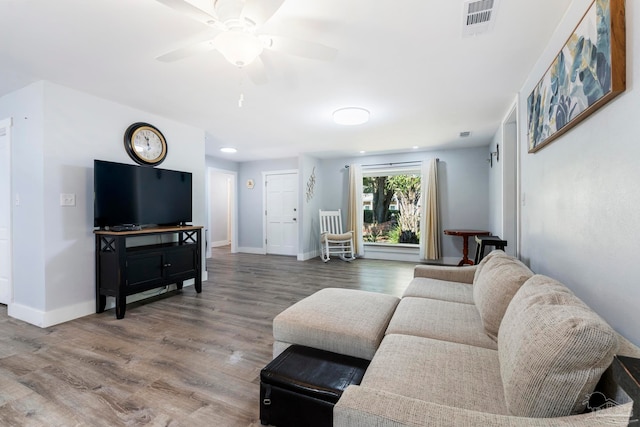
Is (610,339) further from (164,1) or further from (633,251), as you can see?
(164,1)

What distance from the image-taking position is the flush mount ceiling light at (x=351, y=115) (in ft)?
10.1

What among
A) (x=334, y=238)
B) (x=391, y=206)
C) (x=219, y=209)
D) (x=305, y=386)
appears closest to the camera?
(x=305, y=386)

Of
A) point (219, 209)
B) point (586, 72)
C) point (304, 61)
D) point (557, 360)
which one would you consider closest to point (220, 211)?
point (219, 209)

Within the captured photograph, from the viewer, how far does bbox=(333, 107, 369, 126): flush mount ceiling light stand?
3.08m

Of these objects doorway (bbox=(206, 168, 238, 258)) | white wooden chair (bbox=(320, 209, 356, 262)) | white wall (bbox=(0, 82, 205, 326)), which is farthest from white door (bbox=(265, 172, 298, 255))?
white wall (bbox=(0, 82, 205, 326))

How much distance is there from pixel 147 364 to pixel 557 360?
224 cm

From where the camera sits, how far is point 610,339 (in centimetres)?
71

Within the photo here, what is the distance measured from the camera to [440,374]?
107cm

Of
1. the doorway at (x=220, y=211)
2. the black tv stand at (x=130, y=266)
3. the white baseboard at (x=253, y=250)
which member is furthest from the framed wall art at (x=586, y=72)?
the doorway at (x=220, y=211)

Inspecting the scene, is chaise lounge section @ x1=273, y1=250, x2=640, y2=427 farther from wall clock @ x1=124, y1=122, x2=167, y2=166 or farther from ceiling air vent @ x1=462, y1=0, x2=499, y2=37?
wall clock @ x1=124, y1=122, x2=167, y2=166

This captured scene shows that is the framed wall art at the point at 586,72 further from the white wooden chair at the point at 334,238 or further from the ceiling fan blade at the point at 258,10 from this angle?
the white wooden chair at the point at 334,238

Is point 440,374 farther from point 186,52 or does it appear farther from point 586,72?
point 186,52

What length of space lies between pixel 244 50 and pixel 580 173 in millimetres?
1831

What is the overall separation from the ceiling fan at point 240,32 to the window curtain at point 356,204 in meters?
4.46
